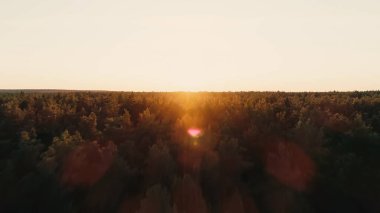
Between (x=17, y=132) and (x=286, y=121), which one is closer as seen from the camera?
(x=17, y=132)

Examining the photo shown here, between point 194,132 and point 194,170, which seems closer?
point 194,170

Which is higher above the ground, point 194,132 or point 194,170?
point 194,132

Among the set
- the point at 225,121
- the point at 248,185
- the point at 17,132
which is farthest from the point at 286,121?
the point at 17,132

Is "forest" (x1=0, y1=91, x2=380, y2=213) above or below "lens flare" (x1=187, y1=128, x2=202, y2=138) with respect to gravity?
below

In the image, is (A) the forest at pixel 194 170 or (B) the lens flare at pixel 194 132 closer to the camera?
(A) the forest at pixel 194 170

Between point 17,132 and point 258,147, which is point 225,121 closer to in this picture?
point 258,147

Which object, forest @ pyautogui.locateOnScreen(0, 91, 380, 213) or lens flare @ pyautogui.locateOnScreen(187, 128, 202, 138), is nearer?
forest @ pyautogui.locateOnScreen(0, 91, 380, 213)

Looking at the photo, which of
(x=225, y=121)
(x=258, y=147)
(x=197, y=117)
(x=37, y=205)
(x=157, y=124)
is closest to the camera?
(x=37, y=205)

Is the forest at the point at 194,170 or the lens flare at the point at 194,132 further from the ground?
the lens flare at the point at 194,132
